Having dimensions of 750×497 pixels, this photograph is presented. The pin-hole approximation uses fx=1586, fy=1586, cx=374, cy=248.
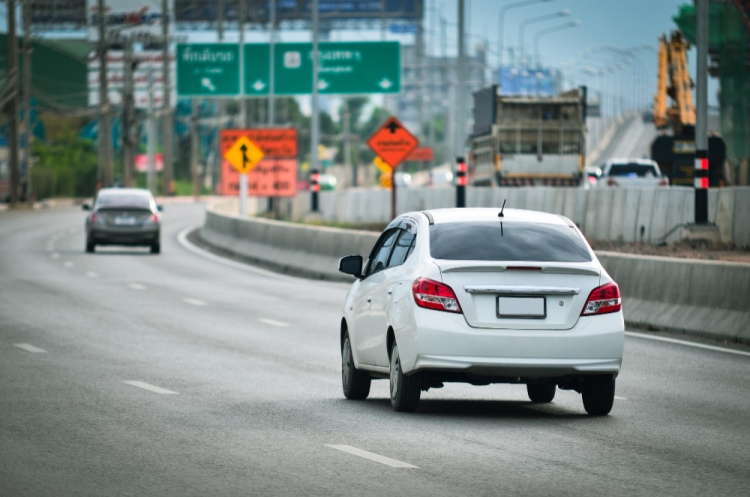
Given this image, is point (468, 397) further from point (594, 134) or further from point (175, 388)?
point (594, 134)

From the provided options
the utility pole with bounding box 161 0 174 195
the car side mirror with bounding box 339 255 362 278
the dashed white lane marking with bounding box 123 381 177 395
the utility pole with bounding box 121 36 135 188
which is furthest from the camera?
the utility pole with bounding box 161 0 174 195

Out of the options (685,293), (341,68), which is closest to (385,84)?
(341,68)

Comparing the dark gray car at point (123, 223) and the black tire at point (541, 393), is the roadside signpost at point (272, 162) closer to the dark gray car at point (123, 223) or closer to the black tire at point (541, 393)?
the dark gray car at point (123, 223)

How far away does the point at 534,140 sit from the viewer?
4744 cm

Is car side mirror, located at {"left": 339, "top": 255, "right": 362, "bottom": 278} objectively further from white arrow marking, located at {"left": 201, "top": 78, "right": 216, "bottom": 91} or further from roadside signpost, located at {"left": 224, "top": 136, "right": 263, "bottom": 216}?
white arrow marking, located at {"left": 201, "top": 78, "right": 216, "bottom": 91}

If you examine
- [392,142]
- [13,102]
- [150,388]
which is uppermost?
[13,102]

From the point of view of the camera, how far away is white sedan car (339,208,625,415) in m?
10.7

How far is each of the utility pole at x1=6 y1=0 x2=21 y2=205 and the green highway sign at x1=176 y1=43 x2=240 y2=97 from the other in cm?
1272

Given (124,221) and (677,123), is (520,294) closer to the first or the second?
(124,221)

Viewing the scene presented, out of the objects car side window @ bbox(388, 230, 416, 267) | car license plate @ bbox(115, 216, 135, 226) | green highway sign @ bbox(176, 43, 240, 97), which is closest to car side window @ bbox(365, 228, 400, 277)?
car side window @ bbox(388, 230, 416, 267)

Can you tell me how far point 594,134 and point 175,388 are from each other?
13166cm

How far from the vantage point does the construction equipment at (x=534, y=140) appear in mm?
46844

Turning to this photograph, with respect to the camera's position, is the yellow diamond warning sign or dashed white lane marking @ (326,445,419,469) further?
the yellow diamond warning sign

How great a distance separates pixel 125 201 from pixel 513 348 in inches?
1103
